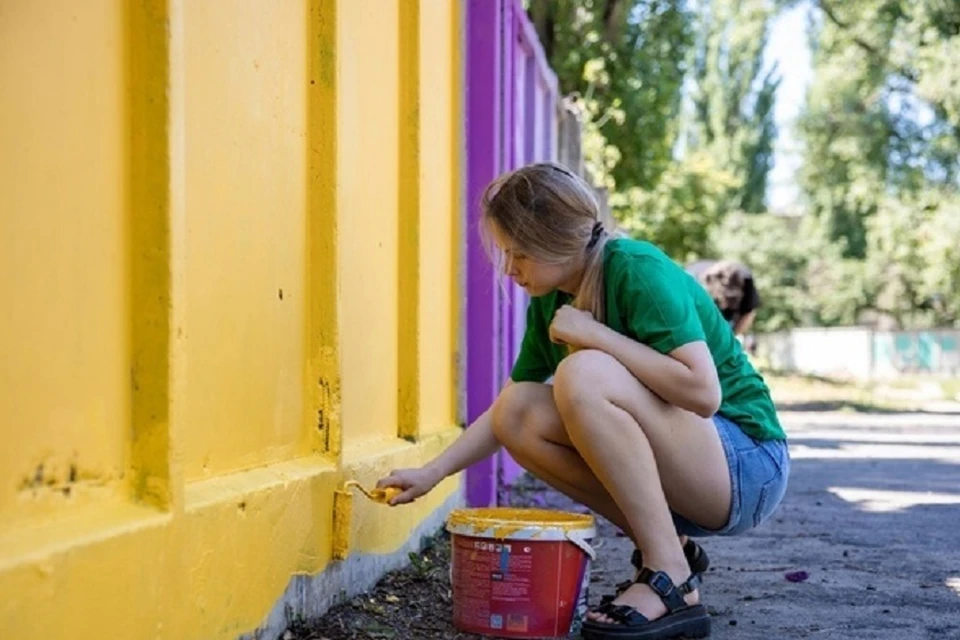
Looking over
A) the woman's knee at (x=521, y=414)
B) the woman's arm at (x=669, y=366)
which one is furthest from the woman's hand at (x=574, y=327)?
the woman's knee at (x=521, y=414)

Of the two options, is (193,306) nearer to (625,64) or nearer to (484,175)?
(484,175)

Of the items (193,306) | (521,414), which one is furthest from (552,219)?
(193,306)

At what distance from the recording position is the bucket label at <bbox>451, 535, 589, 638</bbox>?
10.2 ft

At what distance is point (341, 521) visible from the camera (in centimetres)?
345

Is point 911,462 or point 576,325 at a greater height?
point 576,325

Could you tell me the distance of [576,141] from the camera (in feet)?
36.9

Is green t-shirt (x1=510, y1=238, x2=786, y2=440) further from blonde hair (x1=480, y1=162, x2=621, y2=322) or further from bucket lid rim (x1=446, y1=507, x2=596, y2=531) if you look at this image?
bucket lid rim (x1=446, y1=507, x2=596, y2=531)

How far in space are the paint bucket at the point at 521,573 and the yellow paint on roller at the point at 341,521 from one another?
0.37 metres

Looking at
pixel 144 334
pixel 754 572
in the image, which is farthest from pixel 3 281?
pixel 754 572

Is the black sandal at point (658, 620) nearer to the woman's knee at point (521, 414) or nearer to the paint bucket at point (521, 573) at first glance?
the paint bucket at point (521, 573)

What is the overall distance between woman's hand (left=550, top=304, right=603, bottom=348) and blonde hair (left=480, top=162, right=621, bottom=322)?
0.04 meters

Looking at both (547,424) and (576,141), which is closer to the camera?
(547,424)

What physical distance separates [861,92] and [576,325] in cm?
2862

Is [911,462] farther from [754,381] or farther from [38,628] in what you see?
[38,628]
